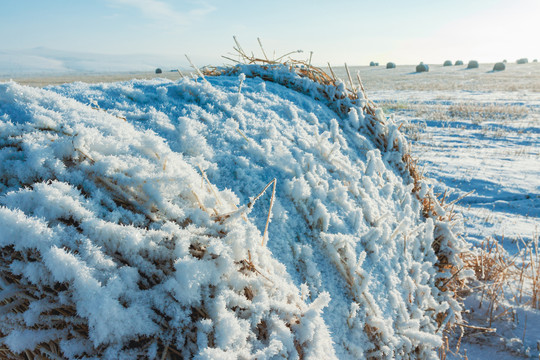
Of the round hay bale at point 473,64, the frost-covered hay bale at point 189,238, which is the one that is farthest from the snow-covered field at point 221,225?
the round hay bale at point 473,64

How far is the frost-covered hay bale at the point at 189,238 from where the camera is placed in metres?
0.83

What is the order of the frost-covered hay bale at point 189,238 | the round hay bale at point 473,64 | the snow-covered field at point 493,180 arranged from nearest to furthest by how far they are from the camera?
the frost-covered hay bale at point 189,238 < the snow-covered field at point 493,180 < the round hay bale at point 473,64

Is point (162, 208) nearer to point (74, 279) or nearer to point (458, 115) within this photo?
point (74, 279)

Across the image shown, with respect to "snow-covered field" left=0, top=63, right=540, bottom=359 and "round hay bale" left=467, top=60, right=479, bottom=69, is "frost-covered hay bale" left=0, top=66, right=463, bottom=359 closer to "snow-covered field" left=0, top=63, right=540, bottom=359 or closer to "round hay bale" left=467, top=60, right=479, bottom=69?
"snow-covered field" left=0, top=63, right=540, bottom=359

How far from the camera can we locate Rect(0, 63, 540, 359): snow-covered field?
0.85m

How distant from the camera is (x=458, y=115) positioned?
43.7 feet

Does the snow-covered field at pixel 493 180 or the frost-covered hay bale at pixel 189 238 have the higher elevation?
the frost-covered hay bale at pixel 189 238

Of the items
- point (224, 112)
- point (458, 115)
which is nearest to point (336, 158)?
point (224, 112)

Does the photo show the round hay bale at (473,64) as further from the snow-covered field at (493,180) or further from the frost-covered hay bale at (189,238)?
the frost-covered hay bale at (189,238)

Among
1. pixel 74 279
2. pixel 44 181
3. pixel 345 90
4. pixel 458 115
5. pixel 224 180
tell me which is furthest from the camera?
pixel 458 115

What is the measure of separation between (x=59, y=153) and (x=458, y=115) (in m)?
14.8

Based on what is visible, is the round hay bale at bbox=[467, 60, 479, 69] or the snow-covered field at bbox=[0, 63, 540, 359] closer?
the snow-covered field at bbox=[0, 63, 540, 359]

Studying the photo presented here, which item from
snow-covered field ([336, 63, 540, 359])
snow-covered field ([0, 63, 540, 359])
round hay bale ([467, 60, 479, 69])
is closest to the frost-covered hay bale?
snow-covered field ([0, 63, 540, 359])

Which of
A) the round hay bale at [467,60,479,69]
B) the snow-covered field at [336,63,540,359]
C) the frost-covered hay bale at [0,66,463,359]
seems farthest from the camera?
the round hay bale at [467,60,479,69]
